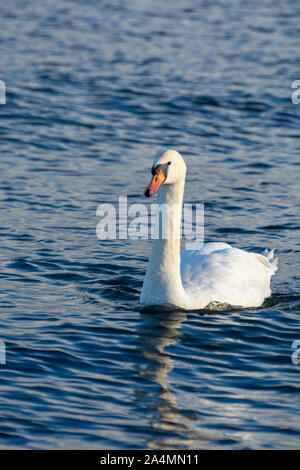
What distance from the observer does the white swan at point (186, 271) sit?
1083cm

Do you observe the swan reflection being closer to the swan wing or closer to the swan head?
the swan wing

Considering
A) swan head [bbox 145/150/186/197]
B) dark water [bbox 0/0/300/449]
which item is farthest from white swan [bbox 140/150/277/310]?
dark water [bbox 0/0/300/449]

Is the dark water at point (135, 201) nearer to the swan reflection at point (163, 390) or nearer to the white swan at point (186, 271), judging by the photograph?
the swan reflection at point (163, 390)

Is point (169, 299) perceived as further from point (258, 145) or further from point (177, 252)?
Answer: point (258, 145)

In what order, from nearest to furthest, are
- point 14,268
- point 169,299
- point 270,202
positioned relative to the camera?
point 169,299, point 14,268, point 270,202

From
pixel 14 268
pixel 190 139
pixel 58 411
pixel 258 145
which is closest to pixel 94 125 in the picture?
pixel 190 139

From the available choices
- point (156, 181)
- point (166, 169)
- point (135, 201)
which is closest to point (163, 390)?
point (156, 181)

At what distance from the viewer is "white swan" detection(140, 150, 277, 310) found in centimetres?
1083

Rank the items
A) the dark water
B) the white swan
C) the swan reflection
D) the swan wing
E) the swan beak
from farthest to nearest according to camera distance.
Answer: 1. the swan wing
2. the white swan
3. the swan beak
4. the dark water
5. the swan reflection

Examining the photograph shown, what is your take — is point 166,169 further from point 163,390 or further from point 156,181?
point 163,390

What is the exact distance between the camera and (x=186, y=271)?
11.8m

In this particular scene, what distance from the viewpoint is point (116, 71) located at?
2478 cm

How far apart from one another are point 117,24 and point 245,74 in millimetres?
6940
